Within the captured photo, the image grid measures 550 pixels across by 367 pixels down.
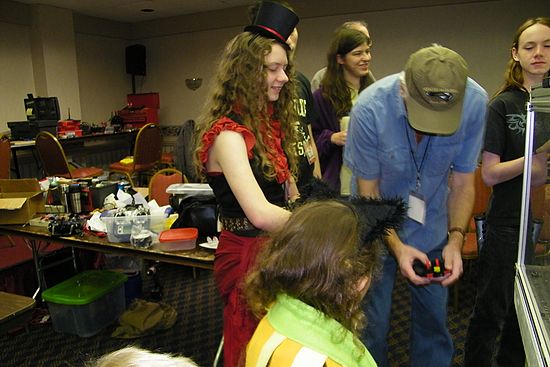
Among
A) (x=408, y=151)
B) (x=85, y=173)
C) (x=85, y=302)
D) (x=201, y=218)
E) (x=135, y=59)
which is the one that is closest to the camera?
(x=408, y=151)

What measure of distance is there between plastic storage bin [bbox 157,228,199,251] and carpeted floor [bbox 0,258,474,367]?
0.72 m

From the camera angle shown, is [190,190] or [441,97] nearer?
A: [441,97]

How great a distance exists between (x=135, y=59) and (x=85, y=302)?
6.30 meters

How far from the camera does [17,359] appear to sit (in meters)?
2.43

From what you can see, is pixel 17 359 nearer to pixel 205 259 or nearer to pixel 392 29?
pixel 205 259

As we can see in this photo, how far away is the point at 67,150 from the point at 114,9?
229 centimetres

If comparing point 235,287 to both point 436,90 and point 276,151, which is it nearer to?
point 276,151

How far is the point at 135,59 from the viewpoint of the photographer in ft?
26.0

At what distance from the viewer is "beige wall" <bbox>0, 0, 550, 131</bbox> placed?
5645 millimetres

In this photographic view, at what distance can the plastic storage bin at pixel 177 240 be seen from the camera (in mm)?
2010

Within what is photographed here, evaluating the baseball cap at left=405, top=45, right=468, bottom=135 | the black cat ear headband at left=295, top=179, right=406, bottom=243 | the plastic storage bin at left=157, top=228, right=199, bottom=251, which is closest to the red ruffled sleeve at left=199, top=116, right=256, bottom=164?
the black cat ear headband at left=295, top=179, right=406, bottom=243

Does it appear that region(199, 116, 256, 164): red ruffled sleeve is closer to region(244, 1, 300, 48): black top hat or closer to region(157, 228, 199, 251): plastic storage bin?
region(244, 1, 300, 48): black top hat

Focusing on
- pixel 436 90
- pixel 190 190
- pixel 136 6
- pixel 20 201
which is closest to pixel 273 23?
pixel 436 90

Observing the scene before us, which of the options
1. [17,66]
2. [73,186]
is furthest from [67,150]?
[73,186]
